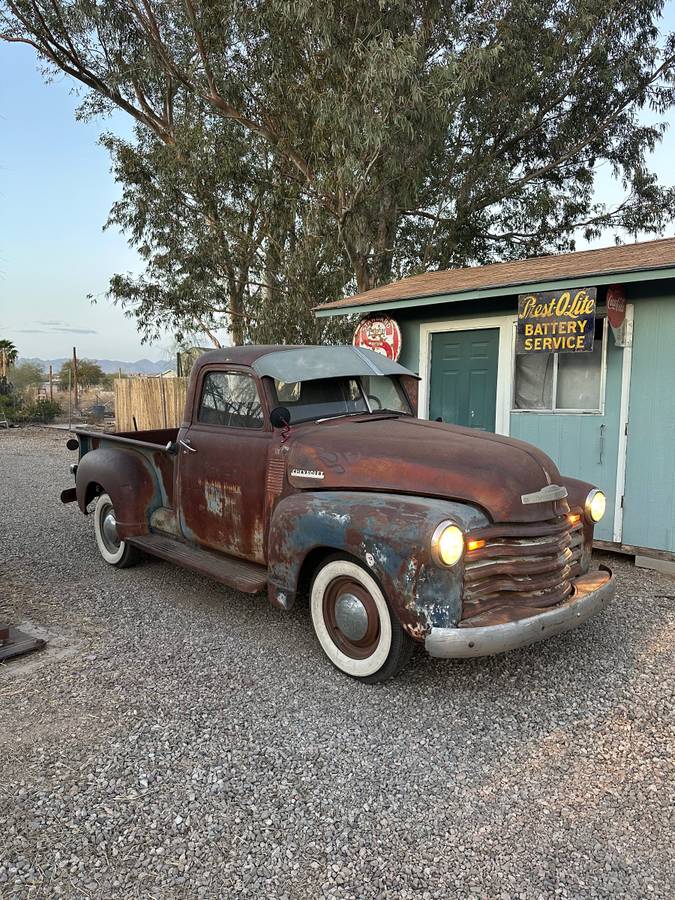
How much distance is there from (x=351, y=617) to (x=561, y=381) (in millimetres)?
4283

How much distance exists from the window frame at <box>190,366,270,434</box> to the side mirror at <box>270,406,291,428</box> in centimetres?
12

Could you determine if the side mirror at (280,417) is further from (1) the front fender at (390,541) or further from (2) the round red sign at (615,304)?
(2) the round red sign at (615,304)

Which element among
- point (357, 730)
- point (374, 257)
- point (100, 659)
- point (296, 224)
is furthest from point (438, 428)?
point (296, 224)

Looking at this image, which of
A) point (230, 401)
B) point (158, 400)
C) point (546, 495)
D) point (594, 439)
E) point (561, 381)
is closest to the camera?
point (546, 495)

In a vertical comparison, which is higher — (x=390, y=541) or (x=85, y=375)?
(x=85, y=375)

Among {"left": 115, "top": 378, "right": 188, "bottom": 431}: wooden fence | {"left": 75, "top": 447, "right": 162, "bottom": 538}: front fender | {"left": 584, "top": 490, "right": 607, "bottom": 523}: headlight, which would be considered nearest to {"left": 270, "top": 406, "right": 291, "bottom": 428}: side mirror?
{"left": 75, "top": 447, "right": 162, "bottom": 538}: front fender

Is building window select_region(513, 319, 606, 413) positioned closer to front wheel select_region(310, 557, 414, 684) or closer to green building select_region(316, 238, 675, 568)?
green building select_region(316, 238, 675, 568)

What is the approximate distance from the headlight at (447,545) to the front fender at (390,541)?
3cm

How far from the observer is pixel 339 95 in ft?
42.3

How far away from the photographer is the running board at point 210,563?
4.06m

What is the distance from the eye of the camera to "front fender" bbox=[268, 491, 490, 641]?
311 centimetres

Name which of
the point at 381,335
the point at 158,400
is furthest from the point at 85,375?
the point at 381,335

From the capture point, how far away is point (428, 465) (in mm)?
3523

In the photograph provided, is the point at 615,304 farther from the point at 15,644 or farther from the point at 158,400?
the point at 158,400
